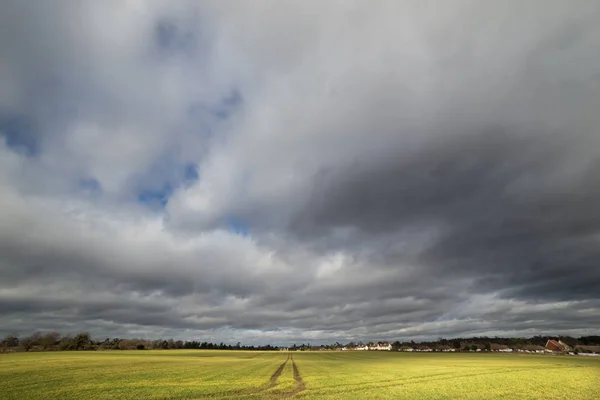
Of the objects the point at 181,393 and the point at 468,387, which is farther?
the point at 468,387

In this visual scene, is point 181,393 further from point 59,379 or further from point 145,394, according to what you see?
point 59,379

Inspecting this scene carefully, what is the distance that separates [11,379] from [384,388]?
55501 millimetres

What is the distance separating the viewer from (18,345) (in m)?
198

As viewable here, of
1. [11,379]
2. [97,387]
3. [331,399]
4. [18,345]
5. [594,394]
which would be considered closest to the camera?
[331,399]

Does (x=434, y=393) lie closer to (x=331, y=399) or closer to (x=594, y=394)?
(x=331, y=399)

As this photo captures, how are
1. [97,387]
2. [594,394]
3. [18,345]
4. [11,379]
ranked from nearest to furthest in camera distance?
[594,394]
[97,387]
[11,379]
[18,345]

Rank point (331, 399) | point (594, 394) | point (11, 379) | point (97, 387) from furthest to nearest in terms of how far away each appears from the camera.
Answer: point (11, 379)
point (97, 387)
point (594, 394)
point (331, 399)

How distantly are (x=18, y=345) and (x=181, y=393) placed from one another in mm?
228329

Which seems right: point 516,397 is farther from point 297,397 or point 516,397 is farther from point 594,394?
point 297,397

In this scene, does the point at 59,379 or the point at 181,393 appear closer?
the point at 181,393

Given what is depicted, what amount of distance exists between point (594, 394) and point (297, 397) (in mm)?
35906

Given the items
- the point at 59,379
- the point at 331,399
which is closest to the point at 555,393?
the point at 331,399

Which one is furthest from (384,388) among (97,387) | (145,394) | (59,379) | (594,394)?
(59,379)

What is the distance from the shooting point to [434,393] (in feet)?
138
